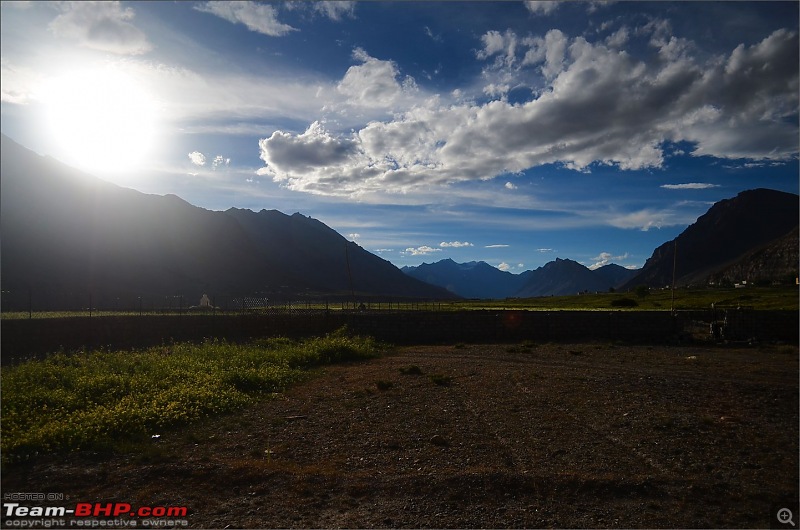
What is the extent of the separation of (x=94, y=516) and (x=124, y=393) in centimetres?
629

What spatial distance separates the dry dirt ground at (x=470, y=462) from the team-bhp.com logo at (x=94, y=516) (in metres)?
0.18

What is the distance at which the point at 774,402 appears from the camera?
38.5 ft

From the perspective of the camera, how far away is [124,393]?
39.1ft

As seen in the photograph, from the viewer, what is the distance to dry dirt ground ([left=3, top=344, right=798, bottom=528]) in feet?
20.4

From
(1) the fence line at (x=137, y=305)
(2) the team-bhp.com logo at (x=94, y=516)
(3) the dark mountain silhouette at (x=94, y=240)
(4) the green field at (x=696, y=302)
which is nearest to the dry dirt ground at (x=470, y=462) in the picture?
(2) the team-bhp.com logo at (x=94, y=516)

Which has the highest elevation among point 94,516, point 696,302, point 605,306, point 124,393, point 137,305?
point 696,302

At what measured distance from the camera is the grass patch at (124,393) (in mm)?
8609

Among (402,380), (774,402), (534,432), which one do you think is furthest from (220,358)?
(774,402)

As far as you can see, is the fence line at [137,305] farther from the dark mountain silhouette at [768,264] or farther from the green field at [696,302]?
the dark mountain silhouette at [768,264]

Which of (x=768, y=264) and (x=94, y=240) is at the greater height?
(x=768, y=264)

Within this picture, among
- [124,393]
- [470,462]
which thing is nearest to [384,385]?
[470,462]

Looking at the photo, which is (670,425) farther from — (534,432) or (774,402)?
(774,402)

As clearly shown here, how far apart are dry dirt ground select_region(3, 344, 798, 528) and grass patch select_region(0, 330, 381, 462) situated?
0.56m

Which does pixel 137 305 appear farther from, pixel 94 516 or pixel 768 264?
pixel 768 264
